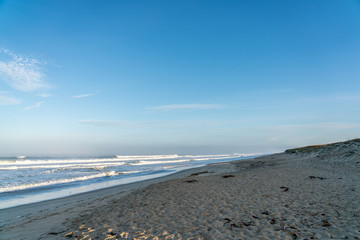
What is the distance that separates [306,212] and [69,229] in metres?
8.27

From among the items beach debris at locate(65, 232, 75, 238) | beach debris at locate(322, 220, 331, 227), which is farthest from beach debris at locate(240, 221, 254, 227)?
beach debris at locate(65, 232, 75, 238)

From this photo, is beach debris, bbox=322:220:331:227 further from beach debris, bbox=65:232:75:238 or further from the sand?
beach debris, bbox=65:232:75:238

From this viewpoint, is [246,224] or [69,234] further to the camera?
[69,234]

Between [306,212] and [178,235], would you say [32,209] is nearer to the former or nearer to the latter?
[178,235]

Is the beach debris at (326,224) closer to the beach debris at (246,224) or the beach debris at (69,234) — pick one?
the beach debris at (246,224)

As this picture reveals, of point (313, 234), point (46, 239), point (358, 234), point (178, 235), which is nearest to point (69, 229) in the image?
point (46, 239)

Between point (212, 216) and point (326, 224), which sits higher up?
point (326, 224)

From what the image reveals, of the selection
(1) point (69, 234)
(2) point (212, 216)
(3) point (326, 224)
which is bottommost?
(1) point (69, 234)

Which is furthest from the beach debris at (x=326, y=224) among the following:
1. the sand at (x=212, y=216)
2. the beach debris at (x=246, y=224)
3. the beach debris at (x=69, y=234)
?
the beach debris at (x=69, y=234)

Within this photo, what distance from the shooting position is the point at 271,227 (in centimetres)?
639

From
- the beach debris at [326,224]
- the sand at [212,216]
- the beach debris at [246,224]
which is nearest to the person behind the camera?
the sand at [212,216]

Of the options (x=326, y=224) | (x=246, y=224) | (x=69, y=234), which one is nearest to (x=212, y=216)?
(x=246, y=224)

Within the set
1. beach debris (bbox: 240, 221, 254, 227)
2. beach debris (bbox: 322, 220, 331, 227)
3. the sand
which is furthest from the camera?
beach debris (bbox: 240, 221, 254, 227)

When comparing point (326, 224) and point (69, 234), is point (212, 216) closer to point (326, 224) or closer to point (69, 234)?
point (326, 224)
